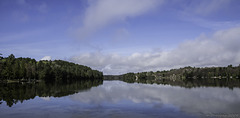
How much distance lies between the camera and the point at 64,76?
653ft

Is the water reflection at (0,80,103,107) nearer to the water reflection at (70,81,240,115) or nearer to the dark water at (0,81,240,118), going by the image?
the dark water at (0,81,240,118)

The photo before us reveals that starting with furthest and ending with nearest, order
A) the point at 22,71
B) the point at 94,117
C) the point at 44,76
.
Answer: the point at 44,76 → the point at 22,71 → the point at 94,117

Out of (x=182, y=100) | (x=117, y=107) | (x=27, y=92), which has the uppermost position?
(x=27, y=92)

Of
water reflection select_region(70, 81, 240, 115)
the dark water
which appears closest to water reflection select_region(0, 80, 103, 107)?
the dark water

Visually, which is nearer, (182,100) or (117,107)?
(117,107)

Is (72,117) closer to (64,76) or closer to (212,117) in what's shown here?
(212,117)

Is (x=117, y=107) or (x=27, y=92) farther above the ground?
(x=27, y=92)

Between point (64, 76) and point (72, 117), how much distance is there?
179 m

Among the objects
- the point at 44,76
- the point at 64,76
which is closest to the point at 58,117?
the point at 44,76

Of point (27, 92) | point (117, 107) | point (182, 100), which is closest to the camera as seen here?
point (117, 107)

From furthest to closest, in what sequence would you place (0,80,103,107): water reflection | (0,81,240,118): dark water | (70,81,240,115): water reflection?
1. (0,80,103,107): water reflection
2. (70,81,240,115): water reflection
3. (0,81,240,118): dark water

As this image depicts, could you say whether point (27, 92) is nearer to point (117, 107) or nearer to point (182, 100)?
point (117, 107)

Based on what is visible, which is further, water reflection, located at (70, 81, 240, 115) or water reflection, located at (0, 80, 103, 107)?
water reflection, located at (0, 80, 103, 107)

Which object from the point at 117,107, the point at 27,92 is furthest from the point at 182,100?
the point at 27,92
